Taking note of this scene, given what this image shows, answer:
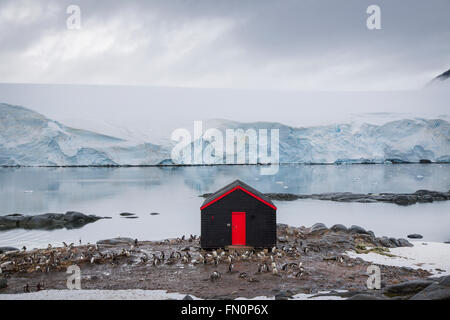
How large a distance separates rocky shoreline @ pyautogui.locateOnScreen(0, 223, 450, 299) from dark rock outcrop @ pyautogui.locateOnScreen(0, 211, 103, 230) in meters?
7.63

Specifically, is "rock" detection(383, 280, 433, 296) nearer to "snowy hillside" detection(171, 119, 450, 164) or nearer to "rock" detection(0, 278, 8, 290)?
"rock" detection(0, 278, 8, 290)

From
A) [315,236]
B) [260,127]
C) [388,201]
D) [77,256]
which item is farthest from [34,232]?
[260,127]

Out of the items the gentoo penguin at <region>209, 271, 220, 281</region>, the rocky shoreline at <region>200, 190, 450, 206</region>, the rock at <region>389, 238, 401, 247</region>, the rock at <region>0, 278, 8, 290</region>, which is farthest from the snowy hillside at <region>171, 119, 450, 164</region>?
the rock at <region>0, 278, 8, 290</region>

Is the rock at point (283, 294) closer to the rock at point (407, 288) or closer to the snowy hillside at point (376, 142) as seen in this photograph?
the rock at point (407, 288)

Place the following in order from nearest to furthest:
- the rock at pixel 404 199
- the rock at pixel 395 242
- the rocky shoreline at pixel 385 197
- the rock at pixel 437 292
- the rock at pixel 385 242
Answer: the rock at pixel 437 292, the rock at pixel 385 242, the rock at pixel 395 242, the rock at pixel 404 199, the rocky shoreline at pixel 385 197

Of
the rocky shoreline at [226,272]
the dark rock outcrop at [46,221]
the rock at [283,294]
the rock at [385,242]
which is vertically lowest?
the dark rock outcrop at [46,221]

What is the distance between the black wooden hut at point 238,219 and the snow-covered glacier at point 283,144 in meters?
40.1

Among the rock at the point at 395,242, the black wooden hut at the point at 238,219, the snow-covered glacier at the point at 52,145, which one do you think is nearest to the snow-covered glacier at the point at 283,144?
the snow-covered glacier at the point at 52,145

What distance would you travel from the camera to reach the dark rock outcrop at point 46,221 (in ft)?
58.1

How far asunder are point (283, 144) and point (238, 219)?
41420mm

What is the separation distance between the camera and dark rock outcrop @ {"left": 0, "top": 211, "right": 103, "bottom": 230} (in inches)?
698

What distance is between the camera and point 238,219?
9.88 meters

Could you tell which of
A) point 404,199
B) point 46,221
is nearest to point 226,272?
point 46,221
